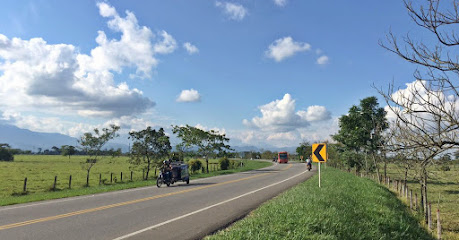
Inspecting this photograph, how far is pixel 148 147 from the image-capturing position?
28719 millimetres

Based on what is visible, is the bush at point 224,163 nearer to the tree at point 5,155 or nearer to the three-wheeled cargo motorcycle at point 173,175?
the three-wheeled cargo motorcycle at point 173,175

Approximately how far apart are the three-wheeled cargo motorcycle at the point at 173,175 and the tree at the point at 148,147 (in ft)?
33.1

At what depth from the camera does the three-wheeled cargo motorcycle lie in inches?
695

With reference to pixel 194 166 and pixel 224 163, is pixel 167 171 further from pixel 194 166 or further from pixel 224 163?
pixel 224 163

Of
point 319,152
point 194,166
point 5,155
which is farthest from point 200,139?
point 5,155

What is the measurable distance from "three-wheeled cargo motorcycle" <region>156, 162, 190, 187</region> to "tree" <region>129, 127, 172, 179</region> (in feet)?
33.1

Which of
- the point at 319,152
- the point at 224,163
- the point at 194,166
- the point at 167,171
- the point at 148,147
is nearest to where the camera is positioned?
the point at 319,152

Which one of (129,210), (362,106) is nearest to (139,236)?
(129,210)

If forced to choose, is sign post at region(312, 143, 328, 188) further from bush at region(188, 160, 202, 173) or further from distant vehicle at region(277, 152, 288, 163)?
distant vehicle at region(277, 152, 288, 163)

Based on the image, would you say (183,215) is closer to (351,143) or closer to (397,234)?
(397,234)

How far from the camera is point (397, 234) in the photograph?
27.0 feet

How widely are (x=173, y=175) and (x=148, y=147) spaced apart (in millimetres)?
11107

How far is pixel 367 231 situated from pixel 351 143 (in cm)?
2395

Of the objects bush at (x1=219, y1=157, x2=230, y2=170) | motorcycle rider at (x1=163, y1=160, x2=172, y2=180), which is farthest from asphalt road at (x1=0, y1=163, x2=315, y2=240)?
bush at (x1=219, y1=157, x2=230, y2=170)
